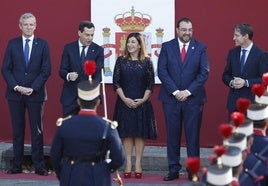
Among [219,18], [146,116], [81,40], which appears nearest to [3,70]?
[81,40]

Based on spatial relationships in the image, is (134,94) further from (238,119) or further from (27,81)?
(238,119)

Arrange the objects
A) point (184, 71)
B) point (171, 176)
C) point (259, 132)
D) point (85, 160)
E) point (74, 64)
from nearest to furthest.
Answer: point (259, 132) < point (85, 160) < point (184, 71) < point (171, 176) < point (74, 64)

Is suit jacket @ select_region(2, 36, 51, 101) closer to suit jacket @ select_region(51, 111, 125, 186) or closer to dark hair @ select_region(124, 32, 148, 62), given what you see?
dark hair @ select_region(124, 32, 148, 62)

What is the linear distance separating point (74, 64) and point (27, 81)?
65 cm

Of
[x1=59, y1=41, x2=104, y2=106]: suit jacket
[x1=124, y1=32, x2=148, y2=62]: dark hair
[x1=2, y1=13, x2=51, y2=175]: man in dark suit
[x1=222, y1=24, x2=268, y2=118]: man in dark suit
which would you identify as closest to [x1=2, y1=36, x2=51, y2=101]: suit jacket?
[x1=2, y1=13, x2=51, y2=175]: man in dark suit

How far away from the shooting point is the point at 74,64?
475 inches

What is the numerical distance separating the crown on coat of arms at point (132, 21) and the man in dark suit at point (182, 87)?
1201 millimetres

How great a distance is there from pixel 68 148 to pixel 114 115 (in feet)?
11.6

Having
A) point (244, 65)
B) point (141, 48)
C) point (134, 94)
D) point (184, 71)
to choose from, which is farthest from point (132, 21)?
point (244, 65)

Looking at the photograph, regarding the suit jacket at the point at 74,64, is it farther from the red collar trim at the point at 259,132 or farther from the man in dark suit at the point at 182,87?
the red collar trim at the point at 259,132

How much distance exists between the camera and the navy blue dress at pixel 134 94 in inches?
472

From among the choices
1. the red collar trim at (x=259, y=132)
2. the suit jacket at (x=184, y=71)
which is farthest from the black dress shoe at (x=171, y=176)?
the red collar trim at (x=259, y=132)

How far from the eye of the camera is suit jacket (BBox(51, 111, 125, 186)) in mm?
8555

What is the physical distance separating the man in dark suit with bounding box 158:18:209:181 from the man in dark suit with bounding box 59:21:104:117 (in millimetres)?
834
